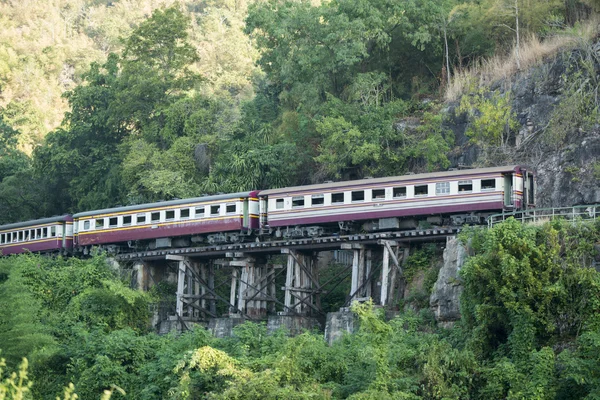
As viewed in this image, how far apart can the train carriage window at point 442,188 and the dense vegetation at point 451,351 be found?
217 inches

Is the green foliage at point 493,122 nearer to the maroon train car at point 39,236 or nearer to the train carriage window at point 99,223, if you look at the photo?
the train carriage window at point 99,223

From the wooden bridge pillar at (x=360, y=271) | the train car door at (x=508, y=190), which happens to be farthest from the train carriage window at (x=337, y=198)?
the train car door at (x=508, y=190)

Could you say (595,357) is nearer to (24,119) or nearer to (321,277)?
(321,277)

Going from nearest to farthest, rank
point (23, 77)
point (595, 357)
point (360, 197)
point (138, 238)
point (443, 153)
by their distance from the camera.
Answer: point (595, 357) → point (360, 197) → point (443, 153) → point (138, 238) → point (23, 77)

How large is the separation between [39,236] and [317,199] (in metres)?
18.6

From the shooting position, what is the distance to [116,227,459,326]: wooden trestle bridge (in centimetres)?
3906

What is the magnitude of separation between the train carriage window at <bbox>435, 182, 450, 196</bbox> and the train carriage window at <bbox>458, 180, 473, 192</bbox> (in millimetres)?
461

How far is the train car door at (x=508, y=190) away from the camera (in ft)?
126

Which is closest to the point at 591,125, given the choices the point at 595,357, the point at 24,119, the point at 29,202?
the point at 595,357

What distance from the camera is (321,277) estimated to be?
47406mm

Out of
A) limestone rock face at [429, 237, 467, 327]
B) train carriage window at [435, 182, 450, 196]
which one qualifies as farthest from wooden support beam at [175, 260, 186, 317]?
limestone rock face at [429, 237, 467, 327]

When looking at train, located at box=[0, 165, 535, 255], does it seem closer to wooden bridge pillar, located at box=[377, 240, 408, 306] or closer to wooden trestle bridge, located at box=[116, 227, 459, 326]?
wooden trestle bridge, located at box=[116, 227, 459, 326]

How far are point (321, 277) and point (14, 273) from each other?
1373cm

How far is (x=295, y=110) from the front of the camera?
57125 mm
